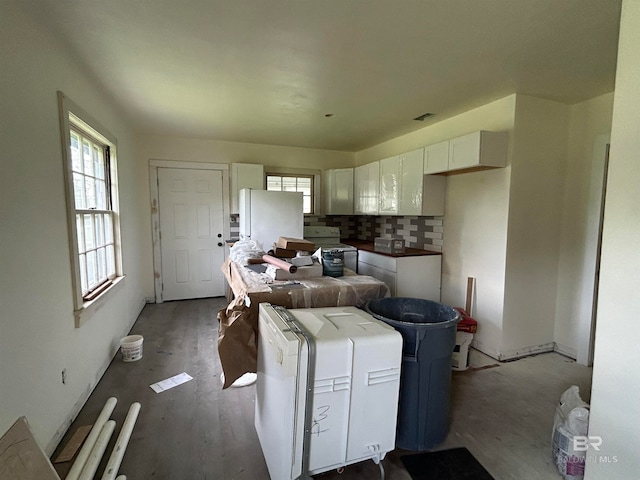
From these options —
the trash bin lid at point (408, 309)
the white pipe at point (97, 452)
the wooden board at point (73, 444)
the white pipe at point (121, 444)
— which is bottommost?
the wooden board at point (73, 444)

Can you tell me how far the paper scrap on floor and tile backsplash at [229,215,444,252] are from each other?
2567 mm

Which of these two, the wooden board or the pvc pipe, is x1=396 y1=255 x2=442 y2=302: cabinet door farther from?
the wooden board

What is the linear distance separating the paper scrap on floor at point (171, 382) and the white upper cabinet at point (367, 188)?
2.98 m

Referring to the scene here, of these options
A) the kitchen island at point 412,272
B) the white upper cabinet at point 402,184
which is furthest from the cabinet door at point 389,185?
the kitchen island at point 412,272

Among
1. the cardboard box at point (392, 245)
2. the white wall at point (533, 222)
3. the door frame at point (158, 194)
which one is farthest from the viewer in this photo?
the door frame at point (158, 194)

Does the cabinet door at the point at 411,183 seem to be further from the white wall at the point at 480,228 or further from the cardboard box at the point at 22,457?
the cardboard box at the point at 22,457

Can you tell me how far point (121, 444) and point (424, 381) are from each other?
68.0 inches

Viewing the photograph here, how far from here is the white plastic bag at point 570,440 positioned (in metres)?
1.59

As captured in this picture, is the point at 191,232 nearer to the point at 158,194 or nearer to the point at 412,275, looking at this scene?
the point at 158,194

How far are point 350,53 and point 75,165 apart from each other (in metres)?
2.17

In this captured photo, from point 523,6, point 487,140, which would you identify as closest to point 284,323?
point 523,6

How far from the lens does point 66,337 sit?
1.99 metres

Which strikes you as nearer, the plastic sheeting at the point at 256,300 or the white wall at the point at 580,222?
the plastic sheeting at the point at 256,300

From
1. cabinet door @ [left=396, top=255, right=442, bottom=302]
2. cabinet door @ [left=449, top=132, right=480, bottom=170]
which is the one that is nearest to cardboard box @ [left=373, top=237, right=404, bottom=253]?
cabinet door @ [left=396, top=255, right=442, bottom=302]
